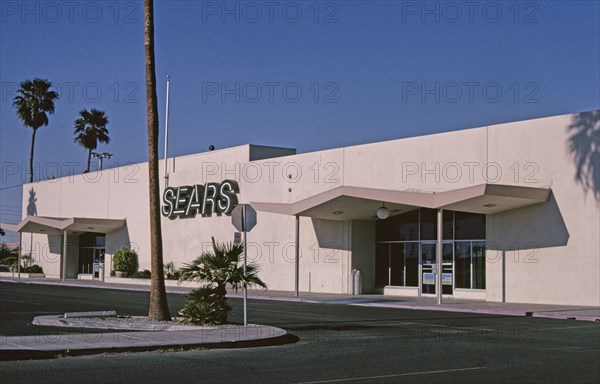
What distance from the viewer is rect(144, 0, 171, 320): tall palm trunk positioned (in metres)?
19.9

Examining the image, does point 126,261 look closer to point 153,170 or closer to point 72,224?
point 72,224

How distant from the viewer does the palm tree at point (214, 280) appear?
60.9 ft

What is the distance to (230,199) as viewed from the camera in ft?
144

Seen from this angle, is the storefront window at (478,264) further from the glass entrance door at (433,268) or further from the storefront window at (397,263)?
the storefront window at (397,263)

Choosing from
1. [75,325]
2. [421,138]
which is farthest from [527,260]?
[75,325]

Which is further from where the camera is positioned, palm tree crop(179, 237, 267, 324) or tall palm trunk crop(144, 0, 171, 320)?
tall palm trunk crop(144, 0, 171, 320)

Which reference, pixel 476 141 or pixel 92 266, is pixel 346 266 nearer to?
pixel 476 141

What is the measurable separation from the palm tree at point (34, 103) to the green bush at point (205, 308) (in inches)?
2186

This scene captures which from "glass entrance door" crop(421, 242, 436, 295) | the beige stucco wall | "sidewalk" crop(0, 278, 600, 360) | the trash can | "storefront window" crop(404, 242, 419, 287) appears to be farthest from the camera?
the trash can

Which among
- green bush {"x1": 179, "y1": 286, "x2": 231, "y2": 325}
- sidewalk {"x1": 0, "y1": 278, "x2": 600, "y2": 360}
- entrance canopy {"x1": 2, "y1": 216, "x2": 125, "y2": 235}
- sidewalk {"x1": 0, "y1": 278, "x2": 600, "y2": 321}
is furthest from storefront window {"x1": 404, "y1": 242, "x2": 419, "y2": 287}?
entrance canopy {"x1": 2, "y1": 216, "x2": 125, "y2": 235}

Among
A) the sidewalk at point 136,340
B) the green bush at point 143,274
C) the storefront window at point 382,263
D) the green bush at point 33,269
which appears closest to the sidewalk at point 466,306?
the sidewalk at point 136,340

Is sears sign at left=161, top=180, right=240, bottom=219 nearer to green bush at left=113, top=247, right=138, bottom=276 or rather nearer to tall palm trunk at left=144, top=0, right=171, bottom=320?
green bush at left=113, top=247, right=138, bottom=276

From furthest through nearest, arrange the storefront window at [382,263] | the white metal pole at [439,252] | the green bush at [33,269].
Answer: the green bush at [33,269] → the storefront window at [382,263] → the white metal pole at [439,252]

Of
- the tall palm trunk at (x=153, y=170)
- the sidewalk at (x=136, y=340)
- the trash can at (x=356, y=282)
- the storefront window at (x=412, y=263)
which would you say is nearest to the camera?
the sidewalk at (x=136, y=340)
